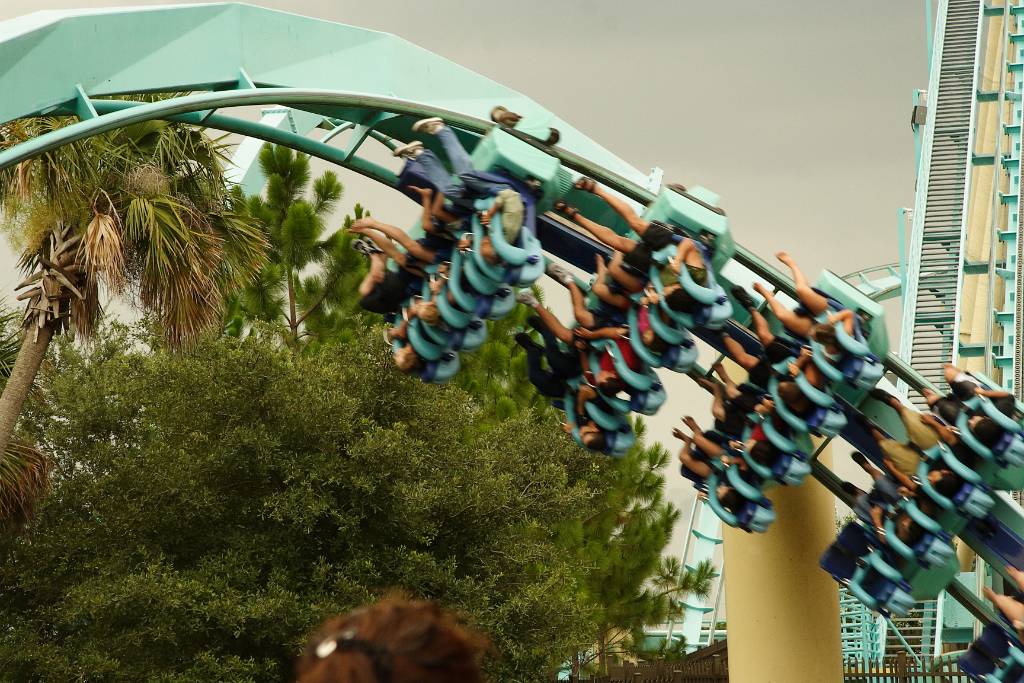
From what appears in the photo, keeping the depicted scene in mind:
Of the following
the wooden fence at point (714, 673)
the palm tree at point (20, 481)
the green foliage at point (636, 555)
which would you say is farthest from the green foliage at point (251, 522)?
the green foliage at point (636, 555)

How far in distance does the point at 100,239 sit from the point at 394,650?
7.19m

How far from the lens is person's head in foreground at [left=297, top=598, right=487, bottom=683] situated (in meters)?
1.27

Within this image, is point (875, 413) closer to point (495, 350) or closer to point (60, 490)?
point (60, 490)

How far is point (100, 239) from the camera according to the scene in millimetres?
8008

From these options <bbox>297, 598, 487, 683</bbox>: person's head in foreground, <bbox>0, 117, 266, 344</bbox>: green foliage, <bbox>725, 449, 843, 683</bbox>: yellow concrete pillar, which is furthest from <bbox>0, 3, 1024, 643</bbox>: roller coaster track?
<bbox>297, 598, 487, 683</bbox>: person's head in foreground

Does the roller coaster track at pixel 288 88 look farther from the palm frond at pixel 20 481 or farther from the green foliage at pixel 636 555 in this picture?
the green foliage at pixel 636 555

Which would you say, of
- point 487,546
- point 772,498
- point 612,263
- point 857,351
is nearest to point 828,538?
point 772,498

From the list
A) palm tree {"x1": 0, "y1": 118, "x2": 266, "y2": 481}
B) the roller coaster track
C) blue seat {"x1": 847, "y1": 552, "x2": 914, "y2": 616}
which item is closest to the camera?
the roller coaster track

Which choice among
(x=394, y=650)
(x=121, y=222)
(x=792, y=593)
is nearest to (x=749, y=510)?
(x=792, y=593)

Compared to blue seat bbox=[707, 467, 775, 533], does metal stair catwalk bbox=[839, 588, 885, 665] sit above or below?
above

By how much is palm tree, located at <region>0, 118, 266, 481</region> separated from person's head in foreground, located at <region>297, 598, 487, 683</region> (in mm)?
7047

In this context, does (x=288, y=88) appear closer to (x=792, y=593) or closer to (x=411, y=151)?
(x=411, y=151)

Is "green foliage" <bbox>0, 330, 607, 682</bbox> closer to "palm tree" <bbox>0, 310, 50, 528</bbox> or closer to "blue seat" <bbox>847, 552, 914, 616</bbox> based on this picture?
"palm tree" <bbox>0, 310, 50, 528</bbox>

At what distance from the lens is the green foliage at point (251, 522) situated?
1000 centimetres
